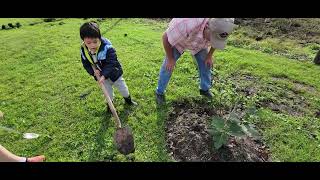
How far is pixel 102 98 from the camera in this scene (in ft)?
21.2

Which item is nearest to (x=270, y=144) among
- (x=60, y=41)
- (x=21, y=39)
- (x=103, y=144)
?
(x=103, y=144)

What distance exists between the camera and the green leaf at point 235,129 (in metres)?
4.63

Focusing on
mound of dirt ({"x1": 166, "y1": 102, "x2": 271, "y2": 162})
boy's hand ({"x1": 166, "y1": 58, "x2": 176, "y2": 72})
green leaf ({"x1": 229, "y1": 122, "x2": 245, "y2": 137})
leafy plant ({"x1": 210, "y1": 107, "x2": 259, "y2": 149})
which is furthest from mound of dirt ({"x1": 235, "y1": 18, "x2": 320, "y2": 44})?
green leaf ({"x1": 229, "y1": 122, "x2": 245, "y2": 137})

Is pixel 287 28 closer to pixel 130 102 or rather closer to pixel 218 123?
pixel 130 102

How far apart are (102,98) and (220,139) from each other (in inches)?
95.1

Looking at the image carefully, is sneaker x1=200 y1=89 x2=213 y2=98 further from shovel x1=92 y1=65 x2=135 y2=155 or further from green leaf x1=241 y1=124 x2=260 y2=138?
shovel x1=92 y1=65 x2=135 y2=155

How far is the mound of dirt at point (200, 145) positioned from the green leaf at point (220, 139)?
0.76ft

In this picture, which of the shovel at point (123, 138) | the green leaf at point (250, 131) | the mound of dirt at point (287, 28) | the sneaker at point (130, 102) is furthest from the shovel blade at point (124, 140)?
the mound of dirt at point (287, 28)

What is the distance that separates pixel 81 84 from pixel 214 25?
3.15 meters

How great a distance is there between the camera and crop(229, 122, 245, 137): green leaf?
15.2ft

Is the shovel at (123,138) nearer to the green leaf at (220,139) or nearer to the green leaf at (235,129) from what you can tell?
the green leaf at (220,139)

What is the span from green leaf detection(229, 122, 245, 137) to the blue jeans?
145 cm

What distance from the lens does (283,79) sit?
7.07 meters
